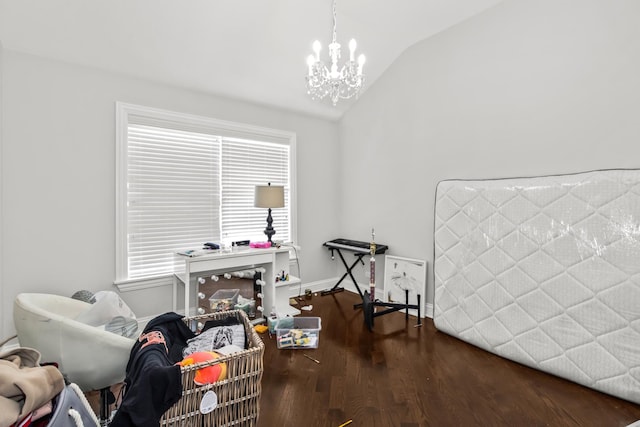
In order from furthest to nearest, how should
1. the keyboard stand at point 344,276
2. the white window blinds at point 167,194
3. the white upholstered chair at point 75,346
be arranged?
the keyboard stand at point 344,276, the white window blinds at point 167,194, the white upholstered chair at point 75,346

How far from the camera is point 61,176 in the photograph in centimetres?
243

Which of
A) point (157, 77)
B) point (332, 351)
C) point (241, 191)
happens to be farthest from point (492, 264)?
point (157, 77)

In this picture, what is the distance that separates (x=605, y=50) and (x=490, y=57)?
2.59 ft

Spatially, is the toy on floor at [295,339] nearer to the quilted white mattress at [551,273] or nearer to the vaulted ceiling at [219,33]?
the quilted white mattress at [551,273]

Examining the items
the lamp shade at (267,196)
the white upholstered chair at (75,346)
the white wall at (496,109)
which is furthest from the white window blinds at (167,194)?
the white wall at (496,109)

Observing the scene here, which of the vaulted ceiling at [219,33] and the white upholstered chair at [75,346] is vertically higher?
the vaulted ceiling at [219,33]

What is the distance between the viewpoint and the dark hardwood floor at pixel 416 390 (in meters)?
1.70

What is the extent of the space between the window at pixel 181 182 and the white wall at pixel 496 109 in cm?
134

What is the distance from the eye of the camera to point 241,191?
11.3 ft

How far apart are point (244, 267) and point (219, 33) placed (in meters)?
2.21

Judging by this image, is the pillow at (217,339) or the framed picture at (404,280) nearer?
the pillow at (217,339)

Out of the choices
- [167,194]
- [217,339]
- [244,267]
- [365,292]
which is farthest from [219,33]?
[365,292]

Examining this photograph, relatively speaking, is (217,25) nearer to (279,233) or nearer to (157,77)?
(157,77)

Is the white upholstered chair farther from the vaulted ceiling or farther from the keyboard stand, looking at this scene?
the keyboard stand
